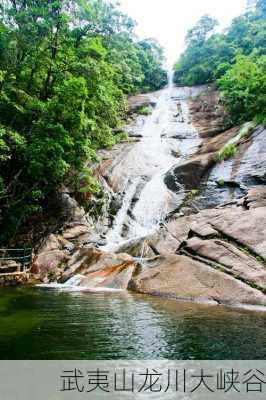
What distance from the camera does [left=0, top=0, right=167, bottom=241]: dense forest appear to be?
56.6 ft

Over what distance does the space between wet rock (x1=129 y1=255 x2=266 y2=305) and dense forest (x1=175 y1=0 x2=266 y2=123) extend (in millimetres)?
12896

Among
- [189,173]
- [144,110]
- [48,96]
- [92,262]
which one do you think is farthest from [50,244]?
[144,110]

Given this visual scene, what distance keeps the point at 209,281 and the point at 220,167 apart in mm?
11061

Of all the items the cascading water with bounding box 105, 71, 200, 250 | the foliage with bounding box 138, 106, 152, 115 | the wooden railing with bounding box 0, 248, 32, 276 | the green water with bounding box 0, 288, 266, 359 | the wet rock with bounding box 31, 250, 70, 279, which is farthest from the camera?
the foliage with bounding box 138, 106, 152, 115

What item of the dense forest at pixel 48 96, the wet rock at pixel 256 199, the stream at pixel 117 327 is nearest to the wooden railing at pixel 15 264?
the stream at pixel 117 327

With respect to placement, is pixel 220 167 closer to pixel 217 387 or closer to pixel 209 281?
pixel 209 281

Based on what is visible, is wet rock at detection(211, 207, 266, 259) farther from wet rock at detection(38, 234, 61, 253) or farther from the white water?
wet rock at detection(38, 234, 61, 253)

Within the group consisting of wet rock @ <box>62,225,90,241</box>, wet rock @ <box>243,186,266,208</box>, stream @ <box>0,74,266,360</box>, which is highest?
wet rock @ <box>243,186,266,208</box>

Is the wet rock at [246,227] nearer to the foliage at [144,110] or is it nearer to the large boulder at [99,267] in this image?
the large boulder at [99,267]

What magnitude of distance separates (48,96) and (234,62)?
22.8m

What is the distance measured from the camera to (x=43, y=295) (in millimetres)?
12430

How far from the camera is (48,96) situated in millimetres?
19453

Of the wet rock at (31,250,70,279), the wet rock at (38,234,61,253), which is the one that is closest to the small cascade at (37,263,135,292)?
the wet rock at (31,250,70,279)

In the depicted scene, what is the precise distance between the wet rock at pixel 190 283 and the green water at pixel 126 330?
25.4 inches
